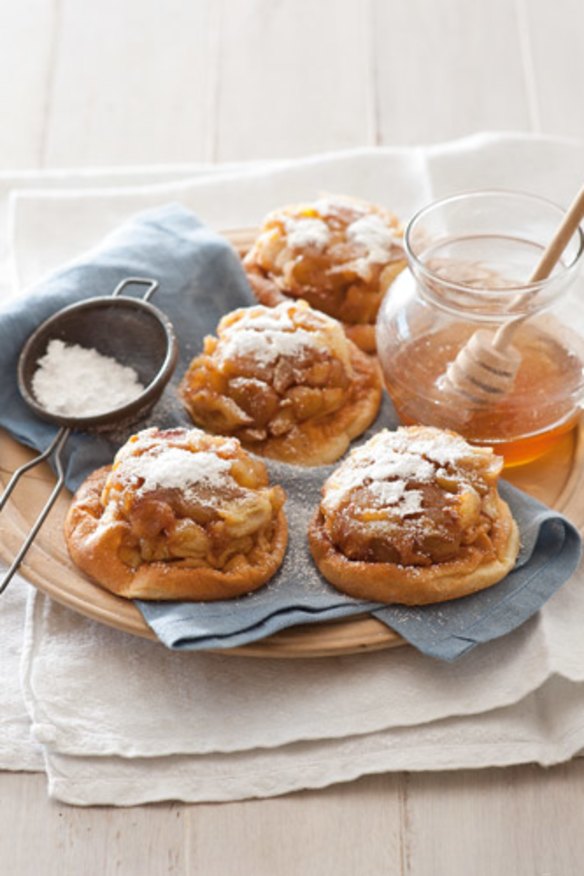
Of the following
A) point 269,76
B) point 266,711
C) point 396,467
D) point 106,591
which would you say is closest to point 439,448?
point 396,467

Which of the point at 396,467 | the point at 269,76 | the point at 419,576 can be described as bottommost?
the point at 269,76

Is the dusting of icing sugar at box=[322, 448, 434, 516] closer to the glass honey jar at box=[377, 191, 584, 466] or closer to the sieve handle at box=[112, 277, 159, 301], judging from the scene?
the glass honey jar at box=[377, 191, 584, 466]

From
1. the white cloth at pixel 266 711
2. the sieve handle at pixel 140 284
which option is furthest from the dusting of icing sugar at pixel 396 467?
the sieve handle at pixel 140 284

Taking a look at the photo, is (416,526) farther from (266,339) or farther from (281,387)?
(266,339)

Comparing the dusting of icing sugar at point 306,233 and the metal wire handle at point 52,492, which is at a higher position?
the dusting of icing sugar at point 306,233

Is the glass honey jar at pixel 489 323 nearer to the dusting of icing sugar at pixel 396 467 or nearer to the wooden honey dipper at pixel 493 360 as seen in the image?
the wooden honey dipper at pixel 493 360

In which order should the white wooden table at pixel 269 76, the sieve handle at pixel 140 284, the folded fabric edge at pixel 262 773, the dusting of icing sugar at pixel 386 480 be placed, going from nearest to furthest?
the folded fabric edge at pixel 262 773
the dusting of icing sugar at pixel 386 480
the sieve handle at pixel 140 284
the white wooden table at pixel 269 76

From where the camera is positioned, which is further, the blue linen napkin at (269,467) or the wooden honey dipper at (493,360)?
the wooden honey dipper at (493,360)

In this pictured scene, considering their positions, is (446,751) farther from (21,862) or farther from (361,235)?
(361,235)
